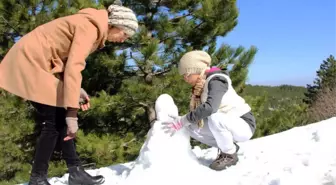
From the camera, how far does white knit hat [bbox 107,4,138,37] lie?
89.9 inches

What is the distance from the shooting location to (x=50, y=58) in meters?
2.20

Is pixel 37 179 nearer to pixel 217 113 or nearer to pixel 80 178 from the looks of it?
pixel 80 178

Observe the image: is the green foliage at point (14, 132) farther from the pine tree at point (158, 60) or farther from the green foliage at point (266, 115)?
the green foliage at point (266, 115)

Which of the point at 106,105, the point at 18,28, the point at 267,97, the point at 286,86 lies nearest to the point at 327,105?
the point at 267,97

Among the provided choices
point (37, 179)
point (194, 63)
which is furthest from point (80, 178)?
point (194, 63)

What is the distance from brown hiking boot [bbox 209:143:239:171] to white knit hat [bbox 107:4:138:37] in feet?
3.36

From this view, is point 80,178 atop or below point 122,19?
below

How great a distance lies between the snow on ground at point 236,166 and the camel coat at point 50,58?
0.70 metres

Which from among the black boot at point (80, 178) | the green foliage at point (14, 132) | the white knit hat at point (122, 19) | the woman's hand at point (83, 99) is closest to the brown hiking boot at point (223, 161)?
the black boot at point (80, 178)

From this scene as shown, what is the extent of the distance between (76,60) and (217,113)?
1.02 m

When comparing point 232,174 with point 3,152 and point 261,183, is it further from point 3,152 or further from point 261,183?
point 3,152

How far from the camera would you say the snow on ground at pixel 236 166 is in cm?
219

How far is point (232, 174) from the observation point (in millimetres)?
2447

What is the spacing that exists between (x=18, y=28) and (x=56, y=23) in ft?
15.2
